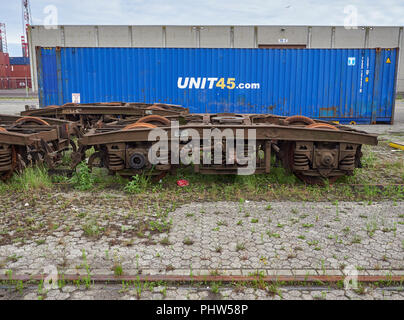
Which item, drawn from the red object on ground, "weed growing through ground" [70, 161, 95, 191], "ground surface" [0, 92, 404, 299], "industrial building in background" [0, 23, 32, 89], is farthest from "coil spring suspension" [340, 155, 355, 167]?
"industrial building in background" [0, 23, 32, 89]

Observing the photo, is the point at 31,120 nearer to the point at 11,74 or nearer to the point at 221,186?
the point at 221,186

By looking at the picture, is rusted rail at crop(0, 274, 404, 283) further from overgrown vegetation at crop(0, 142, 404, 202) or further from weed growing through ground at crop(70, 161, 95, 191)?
weed growing through ground at crop(70, 161, 95, 191)

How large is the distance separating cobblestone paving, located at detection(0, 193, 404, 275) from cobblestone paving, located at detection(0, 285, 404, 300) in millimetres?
248

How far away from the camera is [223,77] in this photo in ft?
47.2

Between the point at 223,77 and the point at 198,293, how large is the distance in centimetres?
1245

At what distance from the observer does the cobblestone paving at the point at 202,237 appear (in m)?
3.31

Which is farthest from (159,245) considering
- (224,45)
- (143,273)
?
(224,45)

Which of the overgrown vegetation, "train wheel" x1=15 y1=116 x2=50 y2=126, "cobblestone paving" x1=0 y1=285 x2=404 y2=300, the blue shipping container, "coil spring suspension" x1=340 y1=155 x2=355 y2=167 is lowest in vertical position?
"cobblestone paving" x1=0 y1=285 x2=404 y2=300

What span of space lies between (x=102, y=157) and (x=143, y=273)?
3356 millimetres

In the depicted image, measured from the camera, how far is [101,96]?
1438 centimetres

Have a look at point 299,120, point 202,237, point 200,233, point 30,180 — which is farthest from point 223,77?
point 202,237

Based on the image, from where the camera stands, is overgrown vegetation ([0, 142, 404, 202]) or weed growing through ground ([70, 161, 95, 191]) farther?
weed growing through ground ([70, 161, 95, 191])

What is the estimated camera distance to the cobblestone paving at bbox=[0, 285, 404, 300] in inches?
110

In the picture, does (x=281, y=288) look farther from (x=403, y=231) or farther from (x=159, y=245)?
(x=403, y=231)
